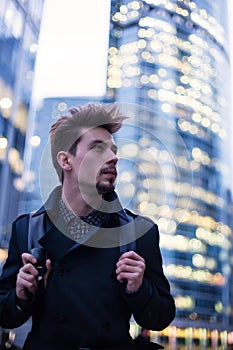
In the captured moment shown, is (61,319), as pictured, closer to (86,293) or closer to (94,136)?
(86,293)

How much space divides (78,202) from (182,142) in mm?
339

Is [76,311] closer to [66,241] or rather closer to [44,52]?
[66,241]

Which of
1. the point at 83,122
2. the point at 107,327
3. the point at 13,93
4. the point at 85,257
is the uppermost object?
the point at 13,93

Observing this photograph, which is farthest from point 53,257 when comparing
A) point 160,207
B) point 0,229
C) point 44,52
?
point 0,229

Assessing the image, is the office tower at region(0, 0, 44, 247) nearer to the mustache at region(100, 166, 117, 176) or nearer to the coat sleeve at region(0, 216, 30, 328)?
the coat sleeve at region(0, 216, 30, 328)

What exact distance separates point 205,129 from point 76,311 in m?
17.2

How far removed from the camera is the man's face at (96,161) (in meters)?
0.73

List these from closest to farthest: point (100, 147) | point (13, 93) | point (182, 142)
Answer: point (100, 147)
point (182, 142)
point (13, 93)

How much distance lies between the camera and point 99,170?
738mm

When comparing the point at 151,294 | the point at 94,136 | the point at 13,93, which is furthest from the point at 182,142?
the point at 13,93

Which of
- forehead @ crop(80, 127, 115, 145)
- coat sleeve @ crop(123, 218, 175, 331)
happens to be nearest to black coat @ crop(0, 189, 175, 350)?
coat sleeve @ crop(123, 218, 175, 331)

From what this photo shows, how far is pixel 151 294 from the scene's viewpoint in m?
0.71

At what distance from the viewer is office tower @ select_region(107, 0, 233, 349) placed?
957 mm

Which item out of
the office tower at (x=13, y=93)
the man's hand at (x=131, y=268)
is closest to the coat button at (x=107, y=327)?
the man's hand at (x=131, y=268)
